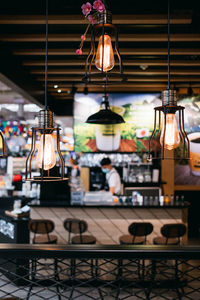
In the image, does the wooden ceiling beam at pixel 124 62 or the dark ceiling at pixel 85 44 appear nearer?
the dark ceiling at pixel 85 44

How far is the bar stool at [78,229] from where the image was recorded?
457cm

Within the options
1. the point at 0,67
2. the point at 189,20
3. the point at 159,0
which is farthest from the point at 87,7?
the point at 0,67

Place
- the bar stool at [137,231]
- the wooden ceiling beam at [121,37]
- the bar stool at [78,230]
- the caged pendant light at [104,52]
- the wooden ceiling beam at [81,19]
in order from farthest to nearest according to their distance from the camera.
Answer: the bar stool at [78,230], the bar stool at [137,231], the wooden ceiling beam at [121,37], the wooden ceiling beam at [81,19], the caged pendant light at [104,52]

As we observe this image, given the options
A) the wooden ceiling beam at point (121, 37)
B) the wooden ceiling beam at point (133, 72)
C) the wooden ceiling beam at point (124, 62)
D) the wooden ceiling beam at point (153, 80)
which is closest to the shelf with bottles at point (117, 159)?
the wooden ceiling beam at point (153, 80)

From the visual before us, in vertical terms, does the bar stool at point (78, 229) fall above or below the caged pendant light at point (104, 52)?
below

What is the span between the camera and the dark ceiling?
3009 mm

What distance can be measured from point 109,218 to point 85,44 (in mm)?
2771

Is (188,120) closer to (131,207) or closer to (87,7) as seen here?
(131,207)

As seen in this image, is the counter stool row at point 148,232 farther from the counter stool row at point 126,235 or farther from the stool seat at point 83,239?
the stool seat at point 83,239

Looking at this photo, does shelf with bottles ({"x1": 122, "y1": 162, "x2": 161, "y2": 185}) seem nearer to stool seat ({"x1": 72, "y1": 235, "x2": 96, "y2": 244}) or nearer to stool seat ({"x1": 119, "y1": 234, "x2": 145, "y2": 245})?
stool seat ({"x1": 119, "y1": 234, "x2": 145, "y2": 245})

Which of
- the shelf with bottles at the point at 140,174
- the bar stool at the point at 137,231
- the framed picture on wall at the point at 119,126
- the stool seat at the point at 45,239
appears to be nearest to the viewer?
the bar stool at the point at 137,231

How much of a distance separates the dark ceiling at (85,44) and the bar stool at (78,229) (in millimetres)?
2307

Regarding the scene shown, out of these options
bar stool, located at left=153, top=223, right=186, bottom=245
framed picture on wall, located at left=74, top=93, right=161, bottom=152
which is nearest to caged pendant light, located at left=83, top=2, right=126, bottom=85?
bar stool, located at left=153, top=223, right=186, bottom=245

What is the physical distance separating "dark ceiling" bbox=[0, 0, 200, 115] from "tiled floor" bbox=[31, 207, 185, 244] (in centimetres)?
227
